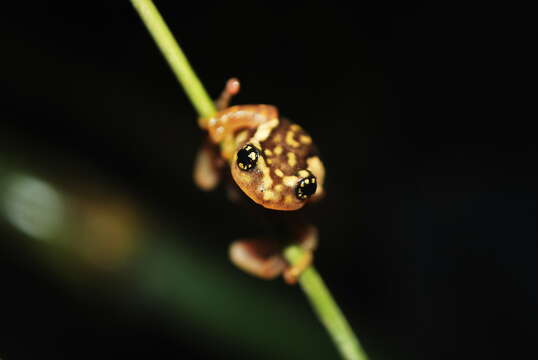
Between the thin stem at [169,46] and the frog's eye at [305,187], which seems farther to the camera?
the frog's eye at [305,187]

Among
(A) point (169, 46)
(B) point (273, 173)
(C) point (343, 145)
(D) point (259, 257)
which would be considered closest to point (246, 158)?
(B) point (273, 173)

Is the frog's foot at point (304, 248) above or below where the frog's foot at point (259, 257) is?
below

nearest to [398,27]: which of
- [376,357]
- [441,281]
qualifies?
[441,281]

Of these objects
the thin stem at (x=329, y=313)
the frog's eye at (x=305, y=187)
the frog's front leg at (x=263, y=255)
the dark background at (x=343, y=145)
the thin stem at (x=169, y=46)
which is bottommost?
the thin stem at (x=329, y=313)

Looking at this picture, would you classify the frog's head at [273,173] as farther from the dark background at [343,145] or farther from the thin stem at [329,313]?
the dark background at [343,145]

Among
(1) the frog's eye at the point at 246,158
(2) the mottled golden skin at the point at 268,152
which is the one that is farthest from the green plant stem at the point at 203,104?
(1) the frog's eye at the point at 246,158

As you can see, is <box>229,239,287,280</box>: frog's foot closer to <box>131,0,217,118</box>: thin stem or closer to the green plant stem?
the green plant stem

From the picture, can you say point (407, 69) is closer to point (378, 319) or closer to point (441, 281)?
point (441, 281)

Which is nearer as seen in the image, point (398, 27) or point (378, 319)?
point (378, 319)
